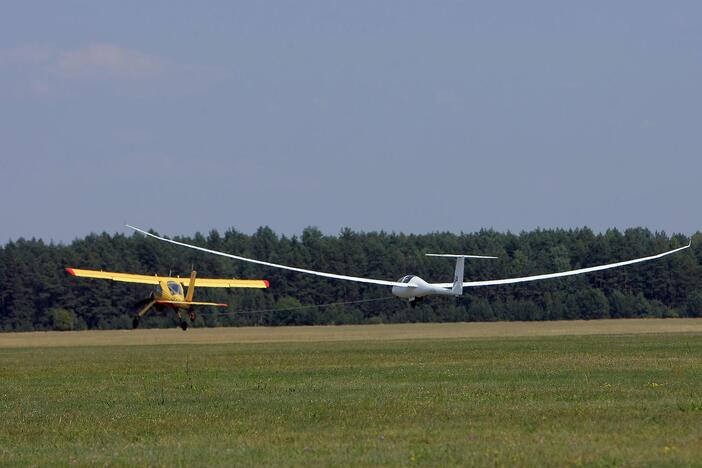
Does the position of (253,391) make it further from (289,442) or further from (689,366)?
(689,366)

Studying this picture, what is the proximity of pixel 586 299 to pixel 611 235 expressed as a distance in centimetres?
3413

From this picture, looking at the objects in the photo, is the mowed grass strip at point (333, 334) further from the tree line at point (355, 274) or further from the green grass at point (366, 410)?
the green grass at point (366, 410)

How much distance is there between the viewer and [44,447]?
18453mm

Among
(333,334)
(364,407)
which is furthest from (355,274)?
(364,407)

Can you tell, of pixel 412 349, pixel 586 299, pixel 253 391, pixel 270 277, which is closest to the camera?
pixel 253 391

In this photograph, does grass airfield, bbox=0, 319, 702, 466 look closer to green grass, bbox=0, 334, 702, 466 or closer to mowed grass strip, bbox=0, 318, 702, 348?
green grass, bbox=0, 334, 702, 466

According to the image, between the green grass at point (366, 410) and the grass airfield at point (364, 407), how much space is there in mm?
41

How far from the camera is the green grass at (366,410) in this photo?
1684cm

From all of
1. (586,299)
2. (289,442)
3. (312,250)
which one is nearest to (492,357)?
(289,442)

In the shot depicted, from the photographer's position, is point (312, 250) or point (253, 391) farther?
point (312, 250)

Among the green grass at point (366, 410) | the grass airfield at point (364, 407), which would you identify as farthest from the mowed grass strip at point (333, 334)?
the green grass at point (366, 410)

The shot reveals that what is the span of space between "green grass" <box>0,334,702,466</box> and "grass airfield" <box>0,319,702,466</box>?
0.04 meters

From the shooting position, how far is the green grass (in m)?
16.8

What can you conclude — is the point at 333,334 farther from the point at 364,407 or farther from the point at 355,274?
the point at 355,274
